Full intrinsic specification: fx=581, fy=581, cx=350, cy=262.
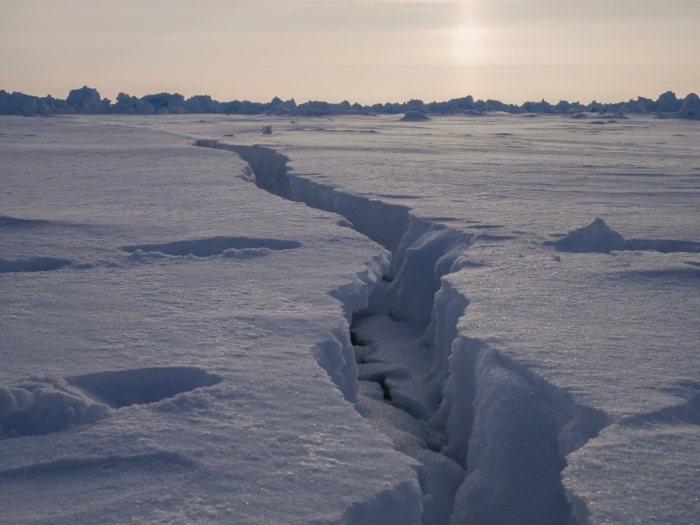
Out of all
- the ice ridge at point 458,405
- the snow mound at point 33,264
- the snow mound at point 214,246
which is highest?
the snow mound at point 214,246

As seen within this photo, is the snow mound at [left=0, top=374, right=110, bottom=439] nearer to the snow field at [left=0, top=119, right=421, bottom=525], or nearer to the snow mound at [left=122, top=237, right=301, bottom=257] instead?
the snow field at [left=0, top=119, right=421, bottom=525]

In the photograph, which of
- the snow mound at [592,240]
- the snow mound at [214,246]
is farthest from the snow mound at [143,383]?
the snow mound at [592,240]

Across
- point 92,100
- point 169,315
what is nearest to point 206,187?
point 169,315

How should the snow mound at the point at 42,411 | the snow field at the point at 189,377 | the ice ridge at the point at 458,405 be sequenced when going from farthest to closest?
the ice ridge at the point at 458,405, the snow mound at the point at 42,411, the snow field at the point at 189,377

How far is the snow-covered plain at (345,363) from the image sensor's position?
1382 millimetres

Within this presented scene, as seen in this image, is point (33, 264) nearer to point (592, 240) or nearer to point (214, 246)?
point (214, 246)

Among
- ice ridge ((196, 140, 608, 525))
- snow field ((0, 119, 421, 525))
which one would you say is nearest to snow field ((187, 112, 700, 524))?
ice ridge ((196, 140, 608, 525))

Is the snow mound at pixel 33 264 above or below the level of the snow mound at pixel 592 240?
below

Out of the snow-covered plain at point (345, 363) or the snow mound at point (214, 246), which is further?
the snow mound at point (214, 246)

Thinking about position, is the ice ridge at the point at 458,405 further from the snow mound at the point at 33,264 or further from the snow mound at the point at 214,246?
the snow mound at the point at 33,264

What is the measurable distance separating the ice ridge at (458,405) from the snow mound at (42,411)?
2.48 feet

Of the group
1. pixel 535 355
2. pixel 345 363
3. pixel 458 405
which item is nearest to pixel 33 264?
pixel 345 363

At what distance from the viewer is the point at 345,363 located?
7.18 ft

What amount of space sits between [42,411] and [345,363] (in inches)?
40.1
